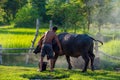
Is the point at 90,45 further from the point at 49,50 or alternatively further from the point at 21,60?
the point at 21,60

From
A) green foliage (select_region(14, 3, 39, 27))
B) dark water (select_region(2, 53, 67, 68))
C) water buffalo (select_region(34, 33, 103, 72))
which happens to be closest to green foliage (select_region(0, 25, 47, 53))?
dark water (select_region(2, 53, 67, 68))

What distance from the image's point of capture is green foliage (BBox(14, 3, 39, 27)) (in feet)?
159

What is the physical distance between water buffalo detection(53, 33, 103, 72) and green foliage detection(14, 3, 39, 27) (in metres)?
35.2

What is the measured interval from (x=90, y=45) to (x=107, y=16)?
30.5ft

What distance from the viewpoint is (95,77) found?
1098cm

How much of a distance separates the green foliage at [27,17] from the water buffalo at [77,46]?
35198 mm

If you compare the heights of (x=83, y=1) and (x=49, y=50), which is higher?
(x=83, y=1)

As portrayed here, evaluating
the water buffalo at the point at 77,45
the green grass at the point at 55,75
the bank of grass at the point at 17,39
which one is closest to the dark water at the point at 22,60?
the bank of grass at the point at 17,39

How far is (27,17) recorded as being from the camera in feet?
163

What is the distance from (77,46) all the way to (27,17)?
123 ft

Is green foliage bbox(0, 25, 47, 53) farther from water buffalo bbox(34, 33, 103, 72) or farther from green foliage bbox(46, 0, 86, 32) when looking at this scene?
water buffalo bbox(34, 33, 103, 72)

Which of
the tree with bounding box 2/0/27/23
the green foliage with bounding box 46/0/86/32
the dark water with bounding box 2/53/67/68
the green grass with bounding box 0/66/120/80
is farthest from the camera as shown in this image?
the tree with bounding box 2/0/27/23

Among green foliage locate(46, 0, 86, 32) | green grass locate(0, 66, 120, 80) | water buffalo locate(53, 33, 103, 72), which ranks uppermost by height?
green foliage locate(46, 0, 86, 32)

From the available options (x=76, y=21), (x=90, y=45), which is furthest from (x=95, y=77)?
(x=76, y=21)
